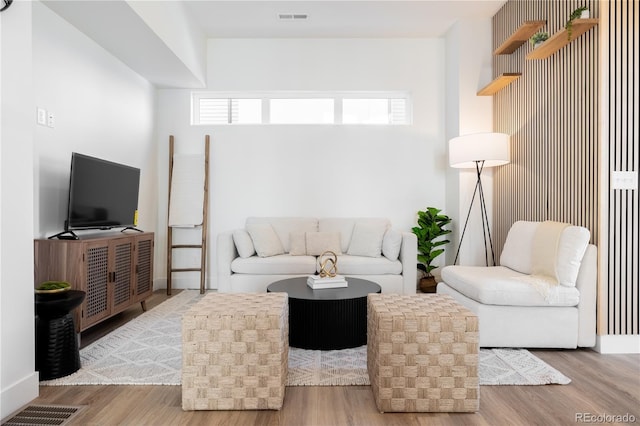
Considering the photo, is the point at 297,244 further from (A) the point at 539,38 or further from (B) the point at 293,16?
(A) the point at 539,38

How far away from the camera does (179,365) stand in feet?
8.17

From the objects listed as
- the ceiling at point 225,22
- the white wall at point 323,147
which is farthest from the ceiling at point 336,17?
the white wall at point 323,147

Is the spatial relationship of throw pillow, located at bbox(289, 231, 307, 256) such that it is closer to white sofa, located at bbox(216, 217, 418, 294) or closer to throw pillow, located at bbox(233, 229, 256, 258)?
white sofa, located at bbox(216, 217, 418, 294)

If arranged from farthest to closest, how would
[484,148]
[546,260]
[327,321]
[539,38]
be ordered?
[484,148] < [539,38] < [546,260] < [327,321]

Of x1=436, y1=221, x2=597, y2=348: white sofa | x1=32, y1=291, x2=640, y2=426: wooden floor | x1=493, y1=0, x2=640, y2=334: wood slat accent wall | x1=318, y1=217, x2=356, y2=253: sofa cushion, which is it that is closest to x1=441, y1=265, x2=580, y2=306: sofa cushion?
x1=436, y1=221, x2=597, y2=348: white sofa

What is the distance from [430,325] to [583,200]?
6.24 ft

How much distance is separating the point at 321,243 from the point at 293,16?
2.53m

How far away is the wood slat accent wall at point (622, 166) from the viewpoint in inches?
108

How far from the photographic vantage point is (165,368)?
2.45m

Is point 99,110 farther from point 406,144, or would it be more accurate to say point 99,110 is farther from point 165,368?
point 406,144

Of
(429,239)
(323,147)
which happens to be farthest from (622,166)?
(323,147)

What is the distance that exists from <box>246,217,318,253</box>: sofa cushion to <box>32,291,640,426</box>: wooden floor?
2493 mm

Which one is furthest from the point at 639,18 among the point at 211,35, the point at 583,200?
the point at 211,35

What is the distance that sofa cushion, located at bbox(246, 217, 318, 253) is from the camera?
4.56 m
